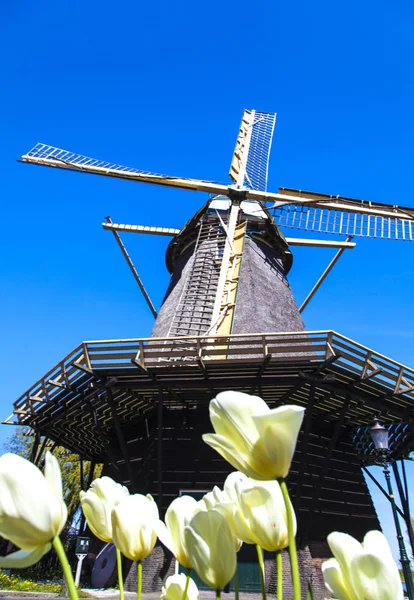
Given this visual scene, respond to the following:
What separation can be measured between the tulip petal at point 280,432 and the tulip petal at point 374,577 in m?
0.16

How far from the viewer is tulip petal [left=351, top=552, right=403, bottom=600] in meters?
0.67

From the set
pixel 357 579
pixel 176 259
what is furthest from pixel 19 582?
pixel 357 579

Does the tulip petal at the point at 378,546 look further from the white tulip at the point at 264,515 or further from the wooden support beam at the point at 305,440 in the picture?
the wooden support beam at the point at 305,440

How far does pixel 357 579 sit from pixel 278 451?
0.68 feet

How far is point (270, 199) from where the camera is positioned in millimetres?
14492

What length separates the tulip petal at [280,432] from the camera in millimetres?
689

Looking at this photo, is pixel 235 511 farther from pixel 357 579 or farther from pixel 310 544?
pixel 310 544

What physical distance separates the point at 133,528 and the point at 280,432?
0.38 m

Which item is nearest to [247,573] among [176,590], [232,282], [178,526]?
[232,282]

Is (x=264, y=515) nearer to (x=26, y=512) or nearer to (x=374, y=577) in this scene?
(x=374, y=577)

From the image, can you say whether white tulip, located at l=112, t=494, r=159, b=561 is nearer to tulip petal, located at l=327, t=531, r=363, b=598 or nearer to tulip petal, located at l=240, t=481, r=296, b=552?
tulip petal, located at l=240, t=481, r=296, b=552

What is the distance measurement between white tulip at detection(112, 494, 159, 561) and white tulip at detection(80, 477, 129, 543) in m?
0.10

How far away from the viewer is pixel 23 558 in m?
0.71

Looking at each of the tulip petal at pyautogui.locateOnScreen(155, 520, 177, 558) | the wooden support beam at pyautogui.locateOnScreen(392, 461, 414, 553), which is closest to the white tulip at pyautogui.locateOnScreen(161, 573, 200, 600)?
the tulip petal at pyautogui.locateOnScreen(155, 520, 177, 558)
